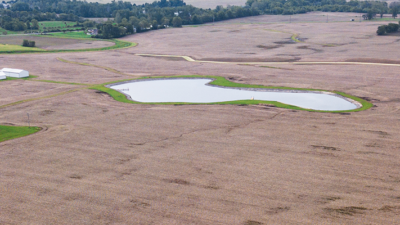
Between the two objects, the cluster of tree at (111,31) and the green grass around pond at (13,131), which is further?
the cluster of tree at (111,31)

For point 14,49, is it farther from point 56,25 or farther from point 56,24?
point 56,24

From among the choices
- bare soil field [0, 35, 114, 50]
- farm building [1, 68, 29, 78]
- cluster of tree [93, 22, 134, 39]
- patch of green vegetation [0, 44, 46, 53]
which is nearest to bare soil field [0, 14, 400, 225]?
farm building [1, 68, 29, 78]

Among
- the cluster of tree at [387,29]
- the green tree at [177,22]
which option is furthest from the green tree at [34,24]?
the cluster of tree at [387,29]

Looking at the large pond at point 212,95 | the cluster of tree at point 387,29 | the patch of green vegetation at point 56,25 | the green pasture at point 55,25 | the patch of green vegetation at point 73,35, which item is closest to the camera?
the large pond at point 212,95

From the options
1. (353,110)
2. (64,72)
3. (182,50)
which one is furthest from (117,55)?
(353,110)

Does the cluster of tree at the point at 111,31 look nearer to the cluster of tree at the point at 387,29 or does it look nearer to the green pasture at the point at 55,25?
the green pasture at the point at 55,25

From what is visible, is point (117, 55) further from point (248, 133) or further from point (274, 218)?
point (274, 218)
